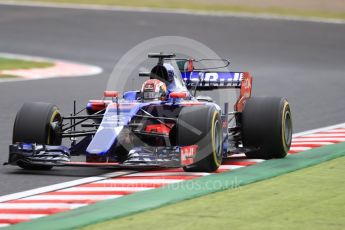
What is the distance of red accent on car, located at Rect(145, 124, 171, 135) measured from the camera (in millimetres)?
12859

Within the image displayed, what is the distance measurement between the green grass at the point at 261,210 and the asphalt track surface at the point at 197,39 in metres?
5.83

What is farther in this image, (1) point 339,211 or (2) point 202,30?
(2) point 202,30

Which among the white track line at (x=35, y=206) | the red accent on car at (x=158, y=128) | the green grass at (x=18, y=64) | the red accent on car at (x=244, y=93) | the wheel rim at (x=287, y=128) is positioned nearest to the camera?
the white track line at (x=35, y=206)

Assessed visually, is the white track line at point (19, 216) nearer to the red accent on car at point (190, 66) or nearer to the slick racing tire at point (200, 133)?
the slick racing tire at point (200, 133)

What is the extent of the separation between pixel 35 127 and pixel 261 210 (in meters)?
3.67

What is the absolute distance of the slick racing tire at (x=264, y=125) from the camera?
44.0 ft

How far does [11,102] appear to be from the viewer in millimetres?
21219

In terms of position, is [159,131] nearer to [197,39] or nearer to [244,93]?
[244,93]

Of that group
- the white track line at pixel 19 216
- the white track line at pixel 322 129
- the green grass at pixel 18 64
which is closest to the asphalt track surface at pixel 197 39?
the white track line at pixel 322 129

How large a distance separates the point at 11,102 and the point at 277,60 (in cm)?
1318

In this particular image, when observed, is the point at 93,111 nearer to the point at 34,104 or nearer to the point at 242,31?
the point at 34,104

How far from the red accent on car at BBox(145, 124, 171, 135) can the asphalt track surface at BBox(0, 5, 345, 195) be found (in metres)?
4.14

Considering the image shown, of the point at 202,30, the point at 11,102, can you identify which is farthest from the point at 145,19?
the point at 11,102

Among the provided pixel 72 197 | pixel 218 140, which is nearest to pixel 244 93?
pixel 218 140
